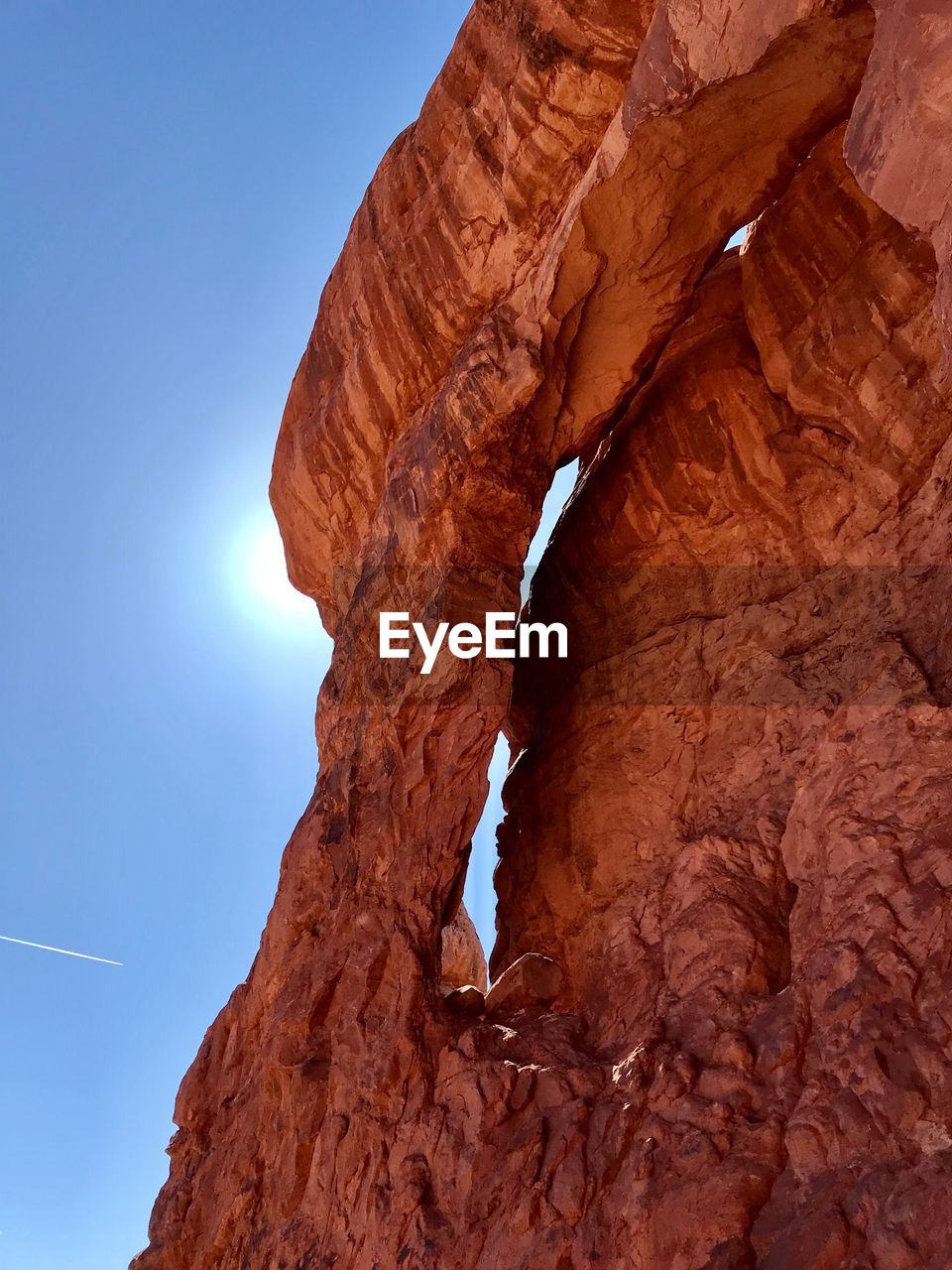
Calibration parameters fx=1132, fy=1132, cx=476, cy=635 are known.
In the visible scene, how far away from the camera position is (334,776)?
37.0 ft

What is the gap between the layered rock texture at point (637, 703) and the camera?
21.2 ft

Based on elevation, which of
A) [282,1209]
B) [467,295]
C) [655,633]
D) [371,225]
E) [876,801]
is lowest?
[282,1209]

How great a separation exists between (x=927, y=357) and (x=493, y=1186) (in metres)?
7.40

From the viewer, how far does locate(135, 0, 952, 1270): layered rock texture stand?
21.2ft

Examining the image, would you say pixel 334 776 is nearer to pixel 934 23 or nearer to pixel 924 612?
pixel 924 612

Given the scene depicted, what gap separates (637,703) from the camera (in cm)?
1098

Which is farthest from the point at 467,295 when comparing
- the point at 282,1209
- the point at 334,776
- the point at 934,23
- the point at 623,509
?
the point at 282,1209
